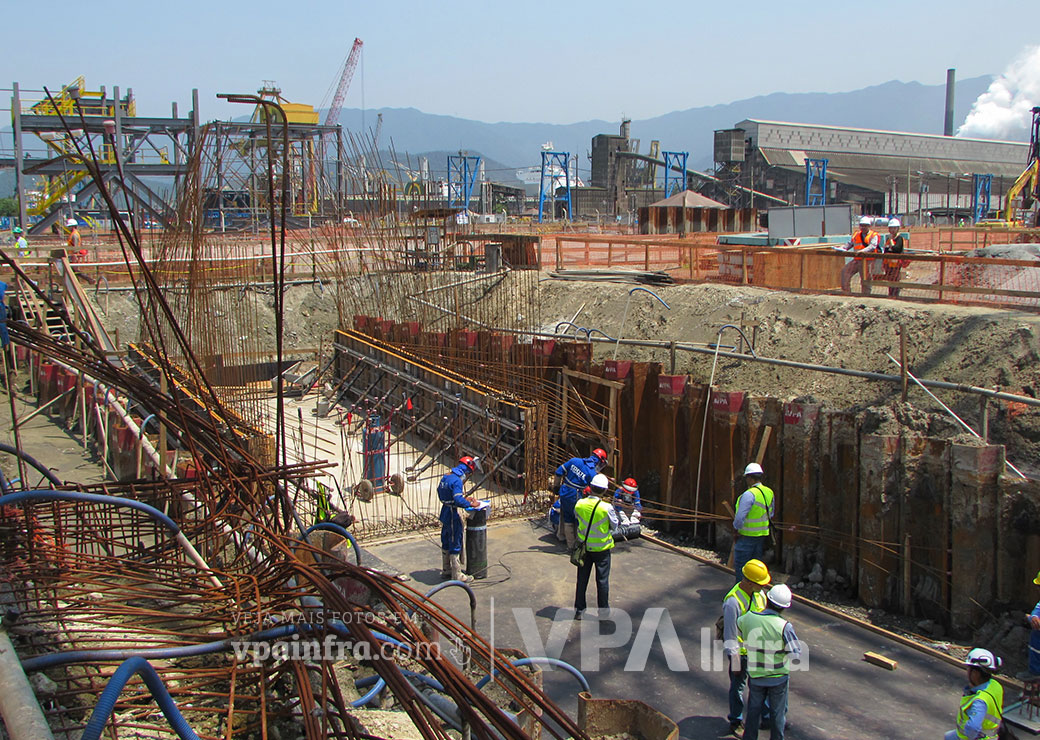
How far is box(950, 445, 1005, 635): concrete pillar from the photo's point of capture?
7926 mm

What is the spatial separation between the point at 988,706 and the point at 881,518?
12.9 ft

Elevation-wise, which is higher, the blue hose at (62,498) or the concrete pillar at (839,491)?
the blue hose at (62,498)

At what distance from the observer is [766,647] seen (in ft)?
18.7

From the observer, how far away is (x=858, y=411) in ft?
33.7

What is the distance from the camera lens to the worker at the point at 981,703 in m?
5.00

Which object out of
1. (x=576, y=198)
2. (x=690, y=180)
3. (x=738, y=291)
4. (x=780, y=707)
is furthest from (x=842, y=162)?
(x=780, y=707)

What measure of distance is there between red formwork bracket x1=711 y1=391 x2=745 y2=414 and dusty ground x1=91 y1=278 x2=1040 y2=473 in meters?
1.09

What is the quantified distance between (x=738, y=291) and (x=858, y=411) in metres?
6.50

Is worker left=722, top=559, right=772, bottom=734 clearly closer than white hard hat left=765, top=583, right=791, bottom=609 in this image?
No

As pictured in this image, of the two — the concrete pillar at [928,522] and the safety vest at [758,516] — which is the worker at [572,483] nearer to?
the safety vest at [758,516]

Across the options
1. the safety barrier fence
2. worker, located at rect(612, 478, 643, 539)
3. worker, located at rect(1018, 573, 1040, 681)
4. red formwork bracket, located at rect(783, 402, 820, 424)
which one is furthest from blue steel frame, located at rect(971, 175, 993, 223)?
worker, located at rect(1018, 573, 1040, 681)

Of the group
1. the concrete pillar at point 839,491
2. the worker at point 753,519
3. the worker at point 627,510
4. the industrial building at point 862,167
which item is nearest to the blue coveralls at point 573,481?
the worker at point 627,510

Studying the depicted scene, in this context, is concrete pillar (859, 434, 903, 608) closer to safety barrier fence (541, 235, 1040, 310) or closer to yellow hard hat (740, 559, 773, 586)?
yellow hard hat (740, 559, 773, 586)

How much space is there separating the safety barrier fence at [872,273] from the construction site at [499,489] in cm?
8
